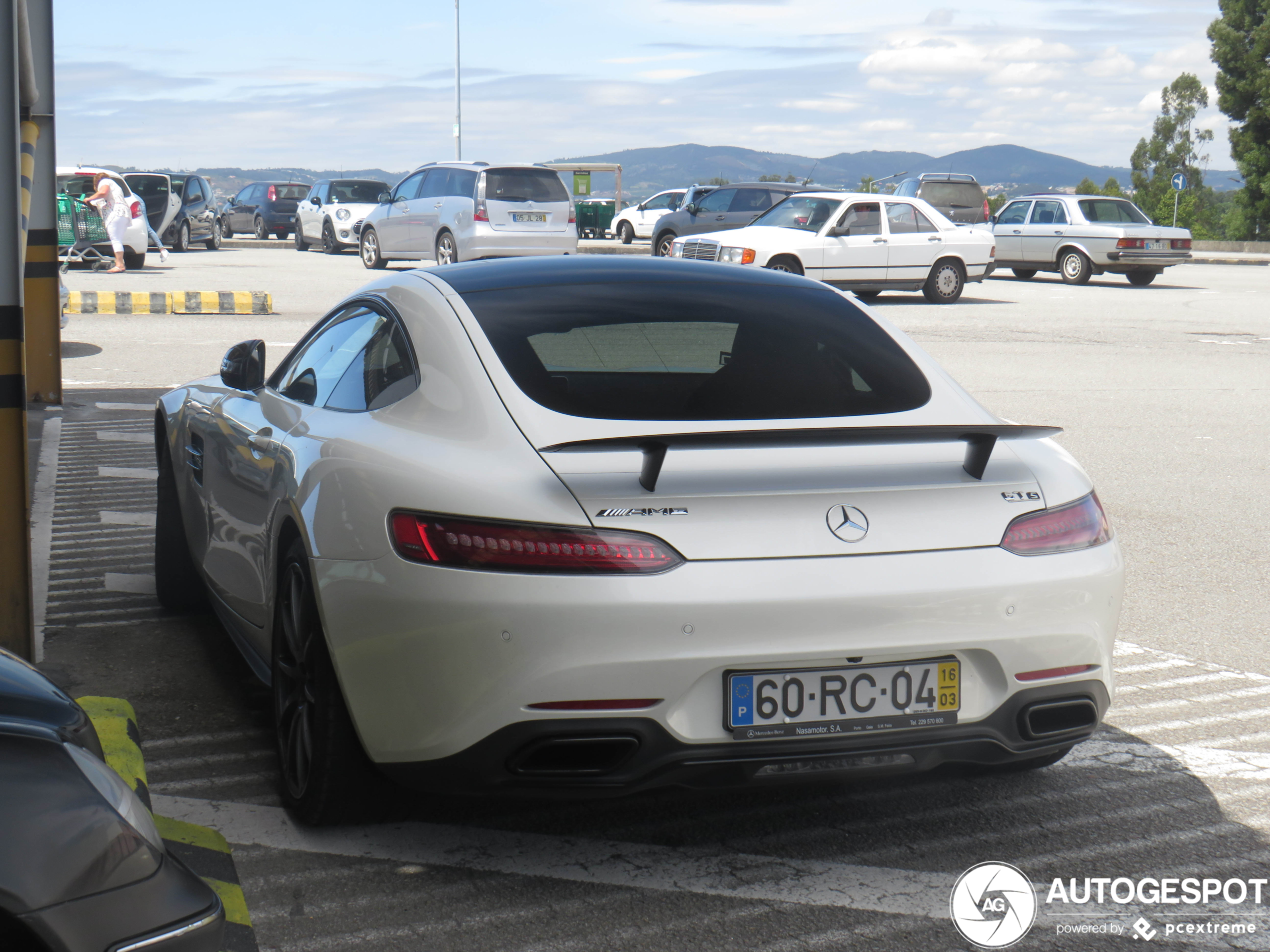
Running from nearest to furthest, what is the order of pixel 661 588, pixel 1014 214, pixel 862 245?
pixel 661 588
pixel 862 245
pixel 1014 214

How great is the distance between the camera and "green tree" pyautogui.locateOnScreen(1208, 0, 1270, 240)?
160 ft

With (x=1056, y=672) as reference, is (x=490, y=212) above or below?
above

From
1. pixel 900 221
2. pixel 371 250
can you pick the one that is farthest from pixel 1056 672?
pixel 371 250

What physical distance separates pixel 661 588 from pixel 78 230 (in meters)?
23.3

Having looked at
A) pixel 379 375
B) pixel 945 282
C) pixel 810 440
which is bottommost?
pixel 810 440

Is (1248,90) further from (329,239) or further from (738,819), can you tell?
(738,819)

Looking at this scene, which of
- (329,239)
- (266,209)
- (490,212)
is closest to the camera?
(490,212)

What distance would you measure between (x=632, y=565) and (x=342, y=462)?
86 cm

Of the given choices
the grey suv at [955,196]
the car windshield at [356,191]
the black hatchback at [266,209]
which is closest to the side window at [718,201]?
the grey suv at [955,196]

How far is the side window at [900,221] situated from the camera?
67.5 ft

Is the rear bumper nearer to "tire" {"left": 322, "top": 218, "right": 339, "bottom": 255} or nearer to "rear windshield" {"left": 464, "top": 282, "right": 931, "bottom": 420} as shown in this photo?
"rear windshield" {"left": 464, "top": 282, "right": 931, "bottom": 420}

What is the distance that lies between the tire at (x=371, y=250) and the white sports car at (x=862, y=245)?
6838 mm

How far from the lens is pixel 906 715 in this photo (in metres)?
3.00

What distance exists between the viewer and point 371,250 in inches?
1024
